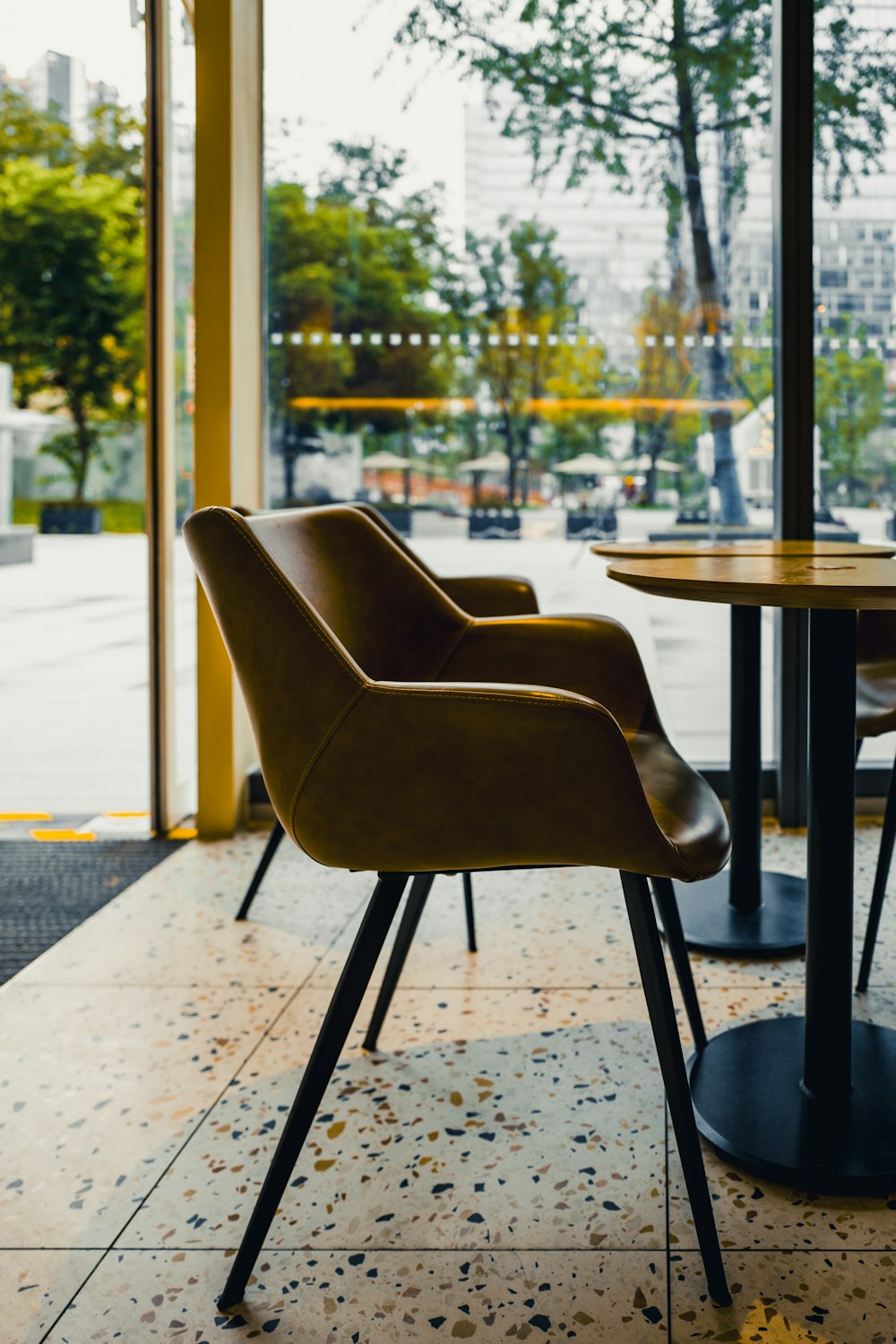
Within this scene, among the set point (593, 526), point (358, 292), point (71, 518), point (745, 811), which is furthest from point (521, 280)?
point (745, 811)

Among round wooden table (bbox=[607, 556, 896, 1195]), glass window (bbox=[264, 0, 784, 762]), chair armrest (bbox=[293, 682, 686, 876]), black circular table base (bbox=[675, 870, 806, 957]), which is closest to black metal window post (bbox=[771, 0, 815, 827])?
glass window (bbox=[264, 0, 784, 762])

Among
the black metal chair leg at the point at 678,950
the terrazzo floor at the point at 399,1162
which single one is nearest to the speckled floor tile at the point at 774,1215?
the terrazzo floor at the point at 399,1162

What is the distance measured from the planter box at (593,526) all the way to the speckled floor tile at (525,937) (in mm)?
1077

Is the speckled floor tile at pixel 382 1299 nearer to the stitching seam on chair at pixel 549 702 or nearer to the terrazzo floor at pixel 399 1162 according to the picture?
the terrazzo floor at pixel 399 1162

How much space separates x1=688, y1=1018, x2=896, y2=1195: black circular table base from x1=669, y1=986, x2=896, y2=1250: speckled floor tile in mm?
17

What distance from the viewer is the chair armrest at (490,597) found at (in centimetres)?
229

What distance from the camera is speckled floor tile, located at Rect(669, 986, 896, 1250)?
4.54 feet

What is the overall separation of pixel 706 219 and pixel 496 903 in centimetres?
210

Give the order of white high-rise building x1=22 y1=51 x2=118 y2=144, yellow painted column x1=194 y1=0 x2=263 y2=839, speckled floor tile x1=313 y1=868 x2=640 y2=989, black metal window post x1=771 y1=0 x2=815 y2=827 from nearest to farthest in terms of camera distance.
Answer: speckled floor tile x1=313 y1=868 x2=640 y2=989 → yellow painted column x1=194 y1=0 x2=263 y2=839 → black metal window post x1=771 y1=0 x2=815 y2=827 → white high-rise building x1=22 y1=51 x2=118 y2=144

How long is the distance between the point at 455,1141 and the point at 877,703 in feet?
3.60

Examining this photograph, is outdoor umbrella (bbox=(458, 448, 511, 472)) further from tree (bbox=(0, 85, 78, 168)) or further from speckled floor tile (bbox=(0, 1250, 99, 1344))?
speckled floor tile (bbox=(0, 1250, 99, 1344))

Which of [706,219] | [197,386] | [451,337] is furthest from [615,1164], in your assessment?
[706,219]

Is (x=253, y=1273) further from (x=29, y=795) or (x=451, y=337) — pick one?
(x=451, y=337)

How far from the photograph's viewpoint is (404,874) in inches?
51.7
